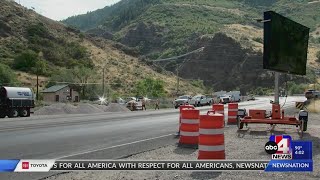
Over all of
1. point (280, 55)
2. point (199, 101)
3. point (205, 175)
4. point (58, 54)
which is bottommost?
point (199, 101)

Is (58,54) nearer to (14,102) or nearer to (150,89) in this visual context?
(150,89)

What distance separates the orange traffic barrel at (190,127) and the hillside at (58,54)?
7467 cm

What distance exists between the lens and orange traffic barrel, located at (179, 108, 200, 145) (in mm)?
13922

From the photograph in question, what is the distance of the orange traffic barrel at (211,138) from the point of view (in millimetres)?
10250

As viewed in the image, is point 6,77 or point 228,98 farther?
point 228,98

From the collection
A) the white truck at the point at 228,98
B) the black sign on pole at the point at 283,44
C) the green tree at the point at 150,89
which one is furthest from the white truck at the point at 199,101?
the black sign on pole at the point at 283,44

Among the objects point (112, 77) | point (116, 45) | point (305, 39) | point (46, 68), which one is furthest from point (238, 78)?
point (305, 39)

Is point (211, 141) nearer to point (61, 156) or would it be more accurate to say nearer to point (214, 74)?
point (61, 156)

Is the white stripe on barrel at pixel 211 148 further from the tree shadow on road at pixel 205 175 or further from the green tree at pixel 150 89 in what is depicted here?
the green tree at pixel 150 89

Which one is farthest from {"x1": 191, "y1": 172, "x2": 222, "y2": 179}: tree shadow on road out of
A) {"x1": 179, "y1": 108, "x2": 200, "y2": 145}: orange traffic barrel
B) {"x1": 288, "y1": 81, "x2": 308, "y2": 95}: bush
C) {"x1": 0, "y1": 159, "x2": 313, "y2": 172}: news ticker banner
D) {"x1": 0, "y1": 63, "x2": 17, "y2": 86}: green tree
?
{"x1": 288, "y1": 81, "x2": 308, "y2": 95}: bush

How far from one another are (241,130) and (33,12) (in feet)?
382

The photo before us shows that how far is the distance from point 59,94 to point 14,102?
39.5 m

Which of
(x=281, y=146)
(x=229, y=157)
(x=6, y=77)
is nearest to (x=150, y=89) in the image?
(x=6, y=77)

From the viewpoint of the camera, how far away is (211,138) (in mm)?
10336
